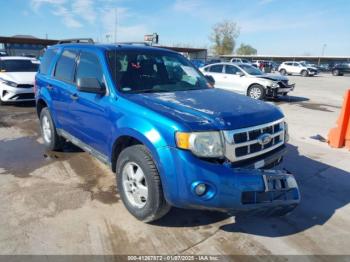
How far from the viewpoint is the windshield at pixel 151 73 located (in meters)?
3.90

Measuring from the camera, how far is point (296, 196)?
331 centimetres

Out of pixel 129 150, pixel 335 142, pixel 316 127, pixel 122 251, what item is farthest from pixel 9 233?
pixel 316 127

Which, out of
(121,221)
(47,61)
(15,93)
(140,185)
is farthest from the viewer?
(15,93)

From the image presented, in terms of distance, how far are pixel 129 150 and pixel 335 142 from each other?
5.00 meters

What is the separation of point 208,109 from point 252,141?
0.54 m

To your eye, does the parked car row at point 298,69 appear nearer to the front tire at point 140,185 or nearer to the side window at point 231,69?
the side window at point 231,69

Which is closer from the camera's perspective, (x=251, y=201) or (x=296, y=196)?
(x=251, y=201)

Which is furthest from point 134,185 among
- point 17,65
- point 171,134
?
point 17,65

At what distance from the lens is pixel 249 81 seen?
44.8 feet

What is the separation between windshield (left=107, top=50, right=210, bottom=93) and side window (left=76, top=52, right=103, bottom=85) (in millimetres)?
195

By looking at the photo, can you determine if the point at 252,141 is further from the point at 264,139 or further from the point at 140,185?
the point at 140,185

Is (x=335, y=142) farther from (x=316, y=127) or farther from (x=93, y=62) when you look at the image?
(x=93, y=62)

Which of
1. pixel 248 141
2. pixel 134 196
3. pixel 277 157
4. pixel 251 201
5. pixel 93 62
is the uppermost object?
pixel 93 62

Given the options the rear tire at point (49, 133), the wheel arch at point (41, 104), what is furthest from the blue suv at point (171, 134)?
the wheel arch at point (41, 104)
